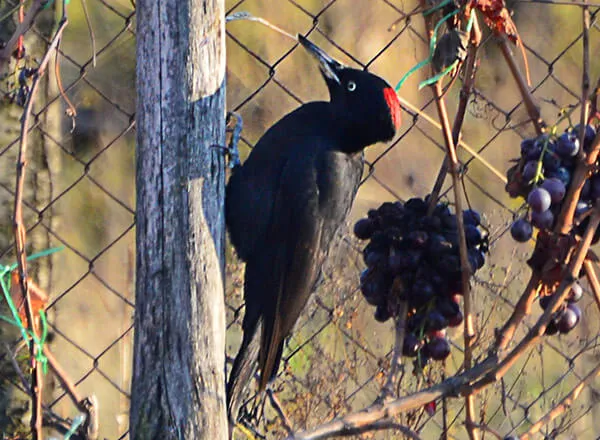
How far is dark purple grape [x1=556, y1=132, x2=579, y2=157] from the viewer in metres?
1.50

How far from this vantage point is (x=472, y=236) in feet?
5.36

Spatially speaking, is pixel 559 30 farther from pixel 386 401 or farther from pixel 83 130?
pixel 386 401

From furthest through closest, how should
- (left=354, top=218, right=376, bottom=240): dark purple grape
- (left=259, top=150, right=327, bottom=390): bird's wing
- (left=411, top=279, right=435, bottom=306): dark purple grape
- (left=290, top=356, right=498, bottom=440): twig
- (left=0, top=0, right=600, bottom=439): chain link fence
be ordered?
(left=0, top=0, right=600, bottom=439): chain link fence, (left=259, top=150, right=327, bottom=390): bird's wing, (left=354, top=218, right=376, bottom=240): dark purple grape, (left=411, top=279, right=435, bottom=306): dark purple grape, (left=290, top=356, right=498, bottom=440): twig

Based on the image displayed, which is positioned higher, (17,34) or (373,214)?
(17,34)

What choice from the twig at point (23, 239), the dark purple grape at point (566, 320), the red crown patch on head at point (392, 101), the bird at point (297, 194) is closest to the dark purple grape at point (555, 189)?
the dark purple grape at point (566, 320)

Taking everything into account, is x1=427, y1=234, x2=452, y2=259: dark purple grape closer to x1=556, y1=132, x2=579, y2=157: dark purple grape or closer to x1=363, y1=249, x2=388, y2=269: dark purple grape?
x1=363, y1=249, x2=388, y2=269: dark purple grape

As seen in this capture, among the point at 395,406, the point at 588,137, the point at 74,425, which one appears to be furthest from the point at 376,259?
the point at 74,425

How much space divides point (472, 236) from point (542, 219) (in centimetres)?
20

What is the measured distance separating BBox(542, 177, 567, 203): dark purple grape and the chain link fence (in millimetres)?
→ 461

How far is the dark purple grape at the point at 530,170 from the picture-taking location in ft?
4.84

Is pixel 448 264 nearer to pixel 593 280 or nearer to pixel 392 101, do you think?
pixel 593 280

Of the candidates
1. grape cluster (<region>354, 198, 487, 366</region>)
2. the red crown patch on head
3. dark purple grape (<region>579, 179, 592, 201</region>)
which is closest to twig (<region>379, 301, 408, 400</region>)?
grape cluster (<region>354, 198, 487, 366</region>)

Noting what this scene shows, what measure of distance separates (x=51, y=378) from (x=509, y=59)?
1425 mm

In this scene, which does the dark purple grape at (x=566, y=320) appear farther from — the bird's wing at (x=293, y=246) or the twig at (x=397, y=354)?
the bird's wing at (x=293, y=246)
